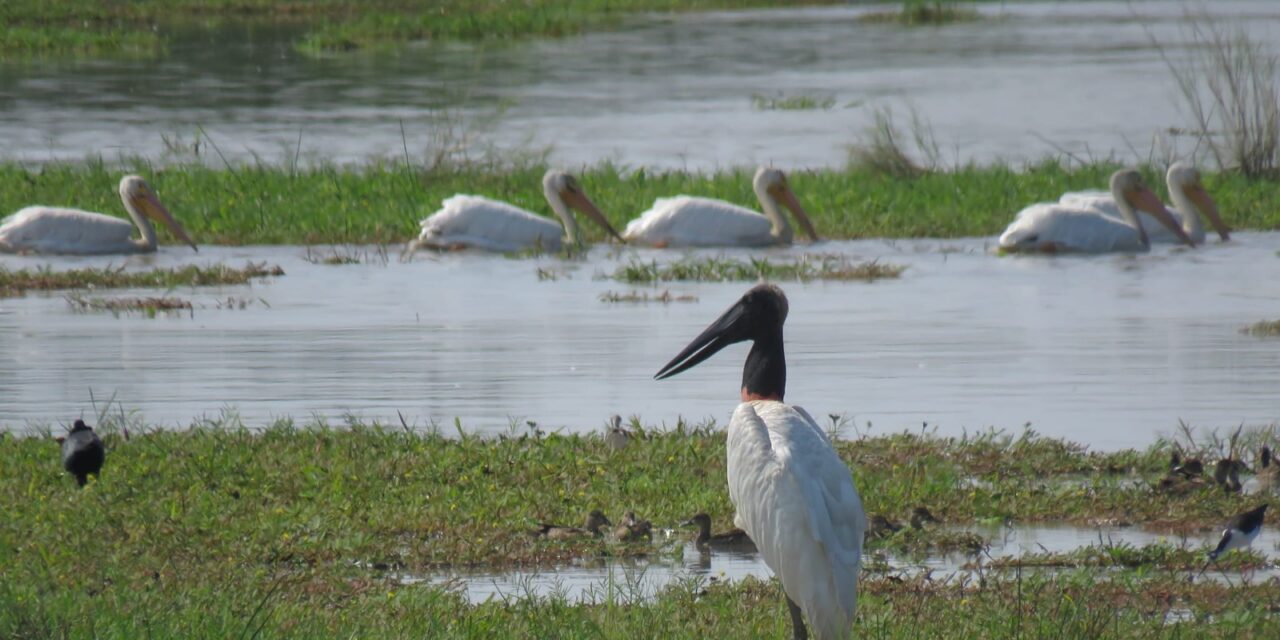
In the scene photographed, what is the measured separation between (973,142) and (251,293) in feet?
44.4

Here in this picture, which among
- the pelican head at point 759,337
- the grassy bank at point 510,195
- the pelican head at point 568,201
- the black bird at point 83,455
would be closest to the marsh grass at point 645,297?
the pelican head at point 568,201

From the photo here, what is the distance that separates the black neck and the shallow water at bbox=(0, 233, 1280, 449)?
2.60 metres

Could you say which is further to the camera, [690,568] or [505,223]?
[505,223]

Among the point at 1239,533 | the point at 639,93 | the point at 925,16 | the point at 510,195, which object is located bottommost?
the point at 925,16

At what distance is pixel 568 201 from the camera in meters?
16.5

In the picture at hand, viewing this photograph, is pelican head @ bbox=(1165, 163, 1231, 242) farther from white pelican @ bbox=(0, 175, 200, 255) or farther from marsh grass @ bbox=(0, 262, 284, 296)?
white pelican @ bbox=(0, 175, 200, 255)

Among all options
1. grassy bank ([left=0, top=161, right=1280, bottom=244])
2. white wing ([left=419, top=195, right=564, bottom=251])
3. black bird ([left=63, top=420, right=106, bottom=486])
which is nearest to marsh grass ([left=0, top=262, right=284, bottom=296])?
white wing ([left=419, top=195, right=564, bottom=251])

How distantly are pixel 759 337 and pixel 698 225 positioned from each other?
9021mm

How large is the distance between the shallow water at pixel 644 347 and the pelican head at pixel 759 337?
2373 mm

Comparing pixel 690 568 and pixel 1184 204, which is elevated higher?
pixel 690 568

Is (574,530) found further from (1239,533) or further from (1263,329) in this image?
(1263,329)

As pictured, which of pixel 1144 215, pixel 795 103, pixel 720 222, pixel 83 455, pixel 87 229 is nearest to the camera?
pixel 83 455

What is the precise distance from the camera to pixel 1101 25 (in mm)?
47875

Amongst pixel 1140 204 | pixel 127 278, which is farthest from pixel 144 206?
pixel 1140 204
